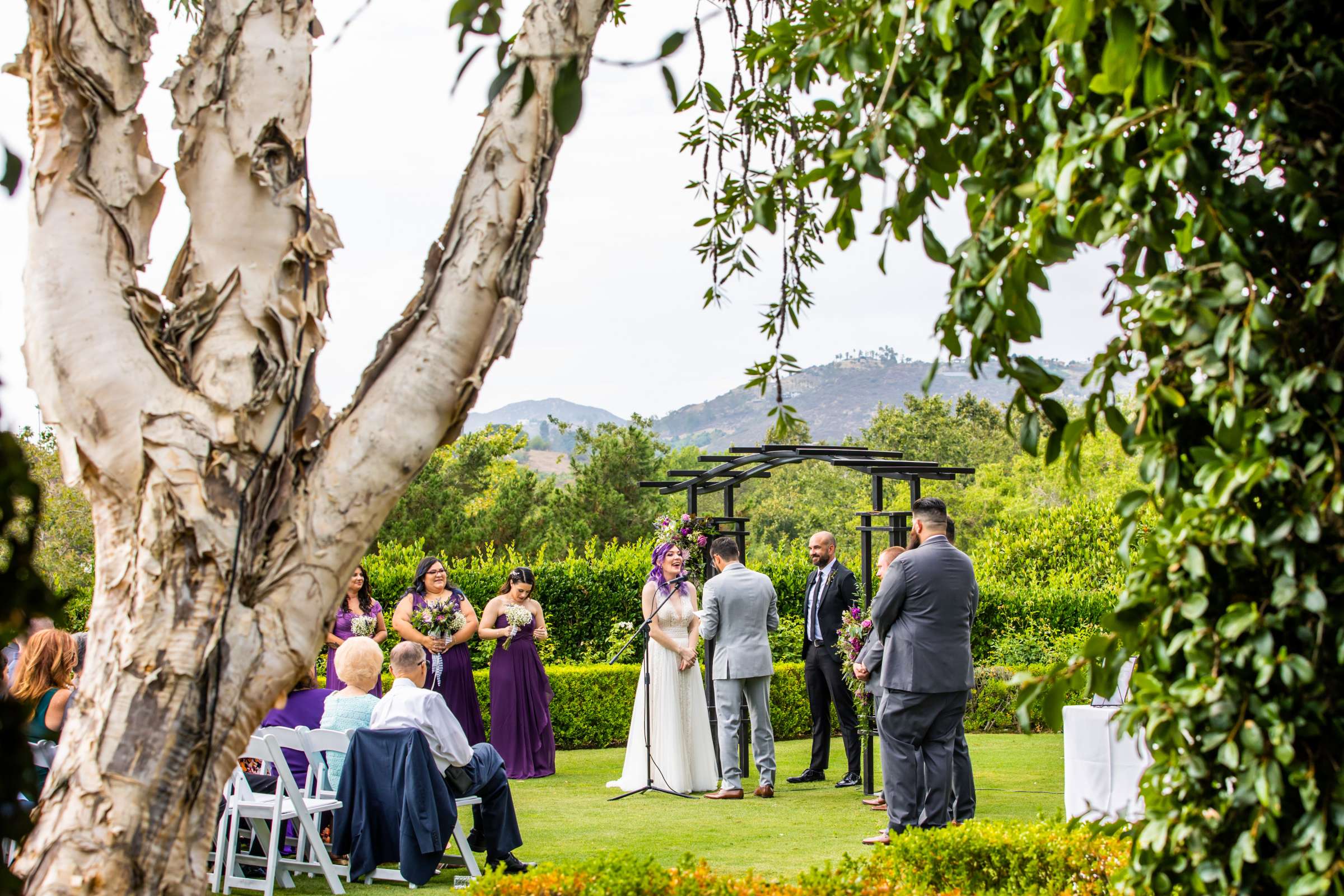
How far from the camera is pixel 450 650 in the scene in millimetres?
9539

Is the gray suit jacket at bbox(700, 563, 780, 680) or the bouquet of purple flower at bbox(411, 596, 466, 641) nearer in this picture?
the gray suit jacket at bbox(700, 563, 780, 680)

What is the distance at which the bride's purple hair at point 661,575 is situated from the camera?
9180 mm

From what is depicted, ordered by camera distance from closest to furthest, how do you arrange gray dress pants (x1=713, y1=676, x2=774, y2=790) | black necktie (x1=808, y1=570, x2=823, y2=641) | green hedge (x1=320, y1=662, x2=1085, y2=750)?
gray dress pants (x1=713, y1=676, x2=774, y2=790)
black necktie (x1=808, y1=570, x2=823, y2=641)
green hedge (x1=320, y1=662, x2=1085, y2=750)

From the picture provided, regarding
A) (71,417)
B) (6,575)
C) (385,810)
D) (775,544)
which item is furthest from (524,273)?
(775,544)

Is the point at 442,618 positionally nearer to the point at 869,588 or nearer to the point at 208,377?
the point at 869,588

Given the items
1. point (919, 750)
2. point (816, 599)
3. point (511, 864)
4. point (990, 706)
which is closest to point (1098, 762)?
point (919, 750)

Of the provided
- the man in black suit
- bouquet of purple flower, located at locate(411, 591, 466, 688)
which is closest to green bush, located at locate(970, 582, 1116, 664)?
the man in black suit

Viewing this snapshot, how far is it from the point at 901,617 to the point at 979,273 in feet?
15.2

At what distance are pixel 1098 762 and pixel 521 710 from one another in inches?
191

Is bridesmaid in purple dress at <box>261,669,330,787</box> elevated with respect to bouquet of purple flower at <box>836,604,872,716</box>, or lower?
lower

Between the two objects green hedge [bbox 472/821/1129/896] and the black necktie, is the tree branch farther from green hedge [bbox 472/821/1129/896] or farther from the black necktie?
the black necktie

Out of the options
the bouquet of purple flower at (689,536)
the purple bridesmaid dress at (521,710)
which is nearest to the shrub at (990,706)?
the bouquet of purple flower at (689,536)

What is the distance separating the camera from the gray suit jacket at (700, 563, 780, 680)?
8.52 meters

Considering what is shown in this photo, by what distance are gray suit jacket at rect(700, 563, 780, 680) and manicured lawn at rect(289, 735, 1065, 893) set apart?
3.11 feet
